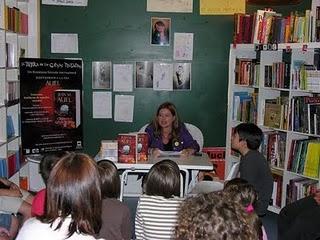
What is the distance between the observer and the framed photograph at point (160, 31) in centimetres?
527

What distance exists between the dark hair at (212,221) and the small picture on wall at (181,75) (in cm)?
398

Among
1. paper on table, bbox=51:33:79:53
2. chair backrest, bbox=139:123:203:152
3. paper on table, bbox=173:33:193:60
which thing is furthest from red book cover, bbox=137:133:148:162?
paper on table, bbox=51:33:79:53

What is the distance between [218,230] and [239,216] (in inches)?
3.6

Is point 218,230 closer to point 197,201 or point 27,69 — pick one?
point 197,201

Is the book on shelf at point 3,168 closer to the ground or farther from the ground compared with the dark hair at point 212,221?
closer to the ground

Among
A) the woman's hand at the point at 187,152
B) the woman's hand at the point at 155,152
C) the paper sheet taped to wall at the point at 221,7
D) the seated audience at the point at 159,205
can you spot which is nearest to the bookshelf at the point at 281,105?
the paper sheet taped to wall at the point at 221,7

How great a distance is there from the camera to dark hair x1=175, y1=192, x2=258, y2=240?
1326 millimetres

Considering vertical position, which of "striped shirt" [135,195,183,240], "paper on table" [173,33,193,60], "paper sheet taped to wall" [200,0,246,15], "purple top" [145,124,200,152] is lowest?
"striped shirt" [135,195,183,240]

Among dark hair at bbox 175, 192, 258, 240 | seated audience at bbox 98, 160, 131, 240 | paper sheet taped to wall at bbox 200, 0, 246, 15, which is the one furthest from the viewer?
paper sheet taped to wall at bbox 200, 0, 246, 15

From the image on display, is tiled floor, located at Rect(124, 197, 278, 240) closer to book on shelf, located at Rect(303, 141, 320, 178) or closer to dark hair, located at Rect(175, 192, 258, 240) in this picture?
book on shelf, located at Rect(303, 141, 320, 178)

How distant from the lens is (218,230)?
4.33 ft

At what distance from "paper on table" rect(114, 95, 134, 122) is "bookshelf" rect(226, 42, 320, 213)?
1.13 m

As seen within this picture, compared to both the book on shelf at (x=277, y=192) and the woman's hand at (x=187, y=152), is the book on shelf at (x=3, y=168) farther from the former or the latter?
the book on shelf at (x=277, y=192)

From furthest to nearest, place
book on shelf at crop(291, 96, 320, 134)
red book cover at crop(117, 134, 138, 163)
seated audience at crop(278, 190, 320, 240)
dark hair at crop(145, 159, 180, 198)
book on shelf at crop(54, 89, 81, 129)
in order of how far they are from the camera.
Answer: book on shelf at crop(54, 89, 81, 129) < book on shelf at crop(291, 96, 320, 134) < red book cover at crop(117, 134, 138, 163) < seated audience at crop(278, 190, 320, 240) < dark hair at crop(145, 159, 180, 198)
